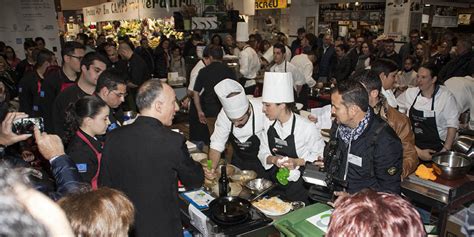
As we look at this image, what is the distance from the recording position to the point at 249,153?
3.16 metres

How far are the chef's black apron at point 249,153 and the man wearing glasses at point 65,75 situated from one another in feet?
6.52

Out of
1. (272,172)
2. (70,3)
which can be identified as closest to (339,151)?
(272,172)

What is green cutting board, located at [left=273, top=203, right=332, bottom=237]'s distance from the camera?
204 centimetres

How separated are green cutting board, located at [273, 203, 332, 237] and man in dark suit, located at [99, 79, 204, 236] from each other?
567 millimetres

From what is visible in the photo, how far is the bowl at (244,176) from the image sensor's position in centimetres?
288

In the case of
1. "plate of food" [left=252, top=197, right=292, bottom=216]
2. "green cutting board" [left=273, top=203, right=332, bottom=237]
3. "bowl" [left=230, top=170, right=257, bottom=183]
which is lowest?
"plate of food" [left=252, top=197, right=292, bottom=216]

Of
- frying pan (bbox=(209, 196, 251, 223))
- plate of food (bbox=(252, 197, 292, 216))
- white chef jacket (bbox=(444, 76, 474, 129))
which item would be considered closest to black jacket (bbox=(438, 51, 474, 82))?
white chef jacket (bbox=(444, 76, 474, 129))

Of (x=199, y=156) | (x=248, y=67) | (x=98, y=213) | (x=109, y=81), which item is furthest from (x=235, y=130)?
(x=248, y=67)

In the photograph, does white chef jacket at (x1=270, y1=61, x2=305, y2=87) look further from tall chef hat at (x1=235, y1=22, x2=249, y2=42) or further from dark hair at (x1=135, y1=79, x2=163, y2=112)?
dark hair at (x1=135, y1=79, x2=163, y2=112)

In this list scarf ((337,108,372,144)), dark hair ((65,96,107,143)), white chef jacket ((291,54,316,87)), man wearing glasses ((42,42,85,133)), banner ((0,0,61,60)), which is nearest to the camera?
scarf ((337,108,372,144))

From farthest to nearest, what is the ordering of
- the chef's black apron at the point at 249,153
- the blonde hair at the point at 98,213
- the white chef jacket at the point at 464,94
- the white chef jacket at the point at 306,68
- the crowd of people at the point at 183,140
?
the white chef jacket at the point at 306,68, the white chef jacket at the point at 464,94, the chef's black apron at the point at 249,153, the crowd of people at the point at 183,140, the blonde hair at the point at 98,213

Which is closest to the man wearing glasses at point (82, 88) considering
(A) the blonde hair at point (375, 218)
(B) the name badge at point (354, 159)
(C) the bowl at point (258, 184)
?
(C) the bowl at point (258, 184)

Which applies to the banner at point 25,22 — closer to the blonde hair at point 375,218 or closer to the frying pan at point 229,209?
the frying pan at point 229,209

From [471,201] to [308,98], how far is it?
4.48m
